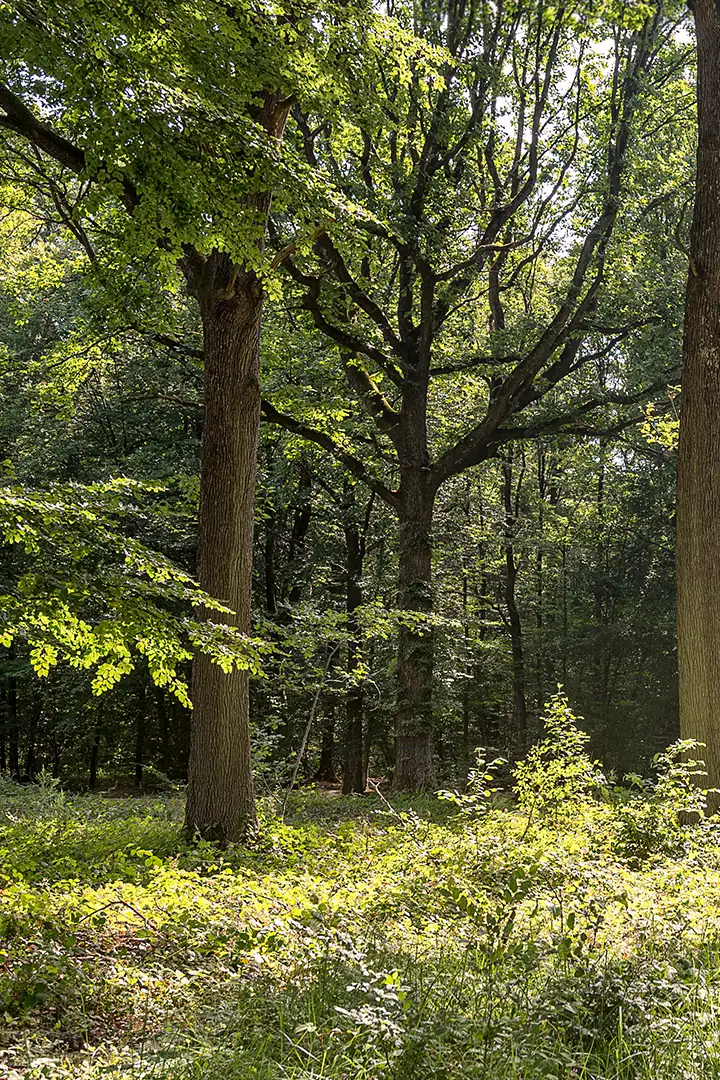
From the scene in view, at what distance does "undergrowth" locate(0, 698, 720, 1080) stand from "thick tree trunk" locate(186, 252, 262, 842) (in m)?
0.67

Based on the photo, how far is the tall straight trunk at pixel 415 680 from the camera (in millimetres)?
13797

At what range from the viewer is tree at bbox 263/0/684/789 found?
12680 mm

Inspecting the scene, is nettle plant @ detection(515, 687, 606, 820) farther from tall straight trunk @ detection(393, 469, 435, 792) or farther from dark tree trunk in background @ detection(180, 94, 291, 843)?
tall straight trunk @ detection(393, 469, 435, 792)

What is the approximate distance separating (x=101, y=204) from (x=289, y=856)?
543 centimetres

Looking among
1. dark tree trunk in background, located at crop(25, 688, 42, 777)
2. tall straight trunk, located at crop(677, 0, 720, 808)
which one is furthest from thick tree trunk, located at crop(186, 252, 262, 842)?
dark tree trunk in background, located at crop(25, 688, 42, 777)

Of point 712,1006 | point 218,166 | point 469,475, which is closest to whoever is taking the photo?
point 712,1006

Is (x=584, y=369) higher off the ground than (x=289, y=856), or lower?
higher

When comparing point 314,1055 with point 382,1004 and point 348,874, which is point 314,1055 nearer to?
point 382,1004

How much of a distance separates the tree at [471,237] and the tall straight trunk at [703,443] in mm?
3007

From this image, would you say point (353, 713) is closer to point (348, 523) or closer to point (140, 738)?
point (348, 523)

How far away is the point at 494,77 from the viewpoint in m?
12.2

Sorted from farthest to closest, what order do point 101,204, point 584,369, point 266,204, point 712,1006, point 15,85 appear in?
1. point 584,369
2. point 15,85
3. point 266,204
4. point 101,204
5. point 712,1006

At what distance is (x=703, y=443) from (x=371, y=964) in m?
6.85

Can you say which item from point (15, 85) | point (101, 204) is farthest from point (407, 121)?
point (101, 204)
